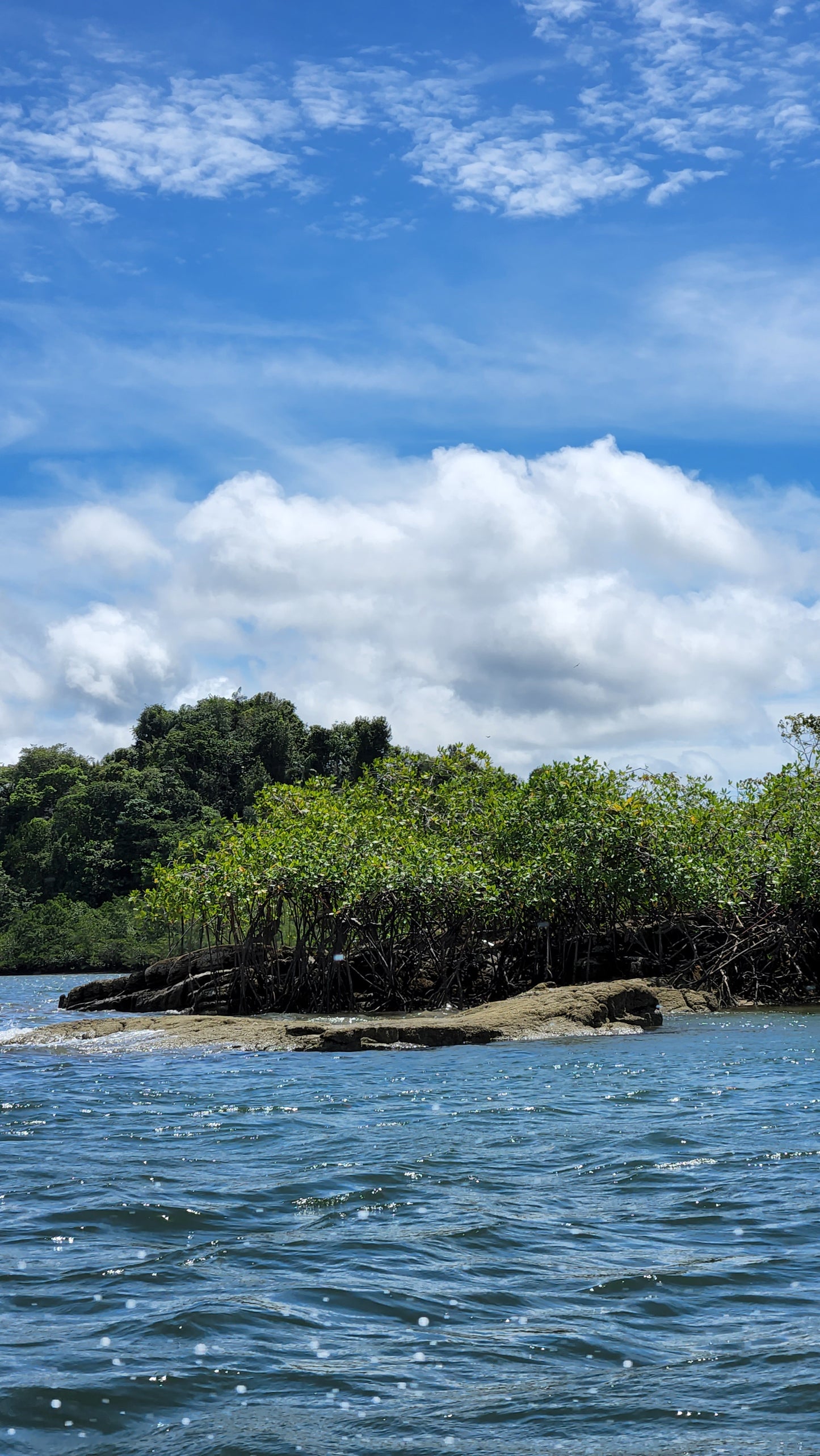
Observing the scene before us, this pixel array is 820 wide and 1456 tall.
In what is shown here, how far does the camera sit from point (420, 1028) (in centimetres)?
1795

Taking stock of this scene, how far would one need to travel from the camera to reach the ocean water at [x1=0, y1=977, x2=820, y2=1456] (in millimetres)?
4582

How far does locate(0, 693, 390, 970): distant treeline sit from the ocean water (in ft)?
149

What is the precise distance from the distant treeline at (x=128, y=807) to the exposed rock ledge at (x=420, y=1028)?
110ft

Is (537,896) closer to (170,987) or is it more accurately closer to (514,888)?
(514,888)

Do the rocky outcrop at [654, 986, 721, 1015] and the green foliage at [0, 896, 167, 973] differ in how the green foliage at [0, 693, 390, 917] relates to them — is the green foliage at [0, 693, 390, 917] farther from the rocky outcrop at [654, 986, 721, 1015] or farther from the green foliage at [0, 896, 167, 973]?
the rocky outcrop at [654, 986, 721, 1015]

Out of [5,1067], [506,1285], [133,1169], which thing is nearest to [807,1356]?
[506,1285]

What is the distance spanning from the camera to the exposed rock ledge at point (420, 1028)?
17.8 m

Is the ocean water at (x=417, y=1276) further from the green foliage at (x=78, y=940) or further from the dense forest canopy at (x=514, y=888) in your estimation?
the green foliage at (x=78, y=940)

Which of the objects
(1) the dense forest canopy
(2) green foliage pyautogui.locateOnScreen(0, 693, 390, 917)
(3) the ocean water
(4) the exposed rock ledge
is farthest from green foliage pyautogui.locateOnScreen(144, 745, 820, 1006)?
(2) green foliage pyautogui.locateOnScreen(0, 693, 390, 917)

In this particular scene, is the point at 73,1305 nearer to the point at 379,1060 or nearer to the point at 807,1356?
the point at 807,1356

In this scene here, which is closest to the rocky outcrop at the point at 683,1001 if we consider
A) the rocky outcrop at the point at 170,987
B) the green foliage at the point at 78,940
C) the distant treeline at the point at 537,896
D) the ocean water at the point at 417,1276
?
the distant treeline at the point at 537,896

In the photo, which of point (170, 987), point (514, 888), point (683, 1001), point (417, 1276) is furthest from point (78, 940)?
point (417, 1276)

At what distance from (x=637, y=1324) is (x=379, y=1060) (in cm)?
1114

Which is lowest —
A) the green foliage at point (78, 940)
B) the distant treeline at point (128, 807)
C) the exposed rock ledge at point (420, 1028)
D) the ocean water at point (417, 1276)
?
the ocean water at point (417, 1276)
